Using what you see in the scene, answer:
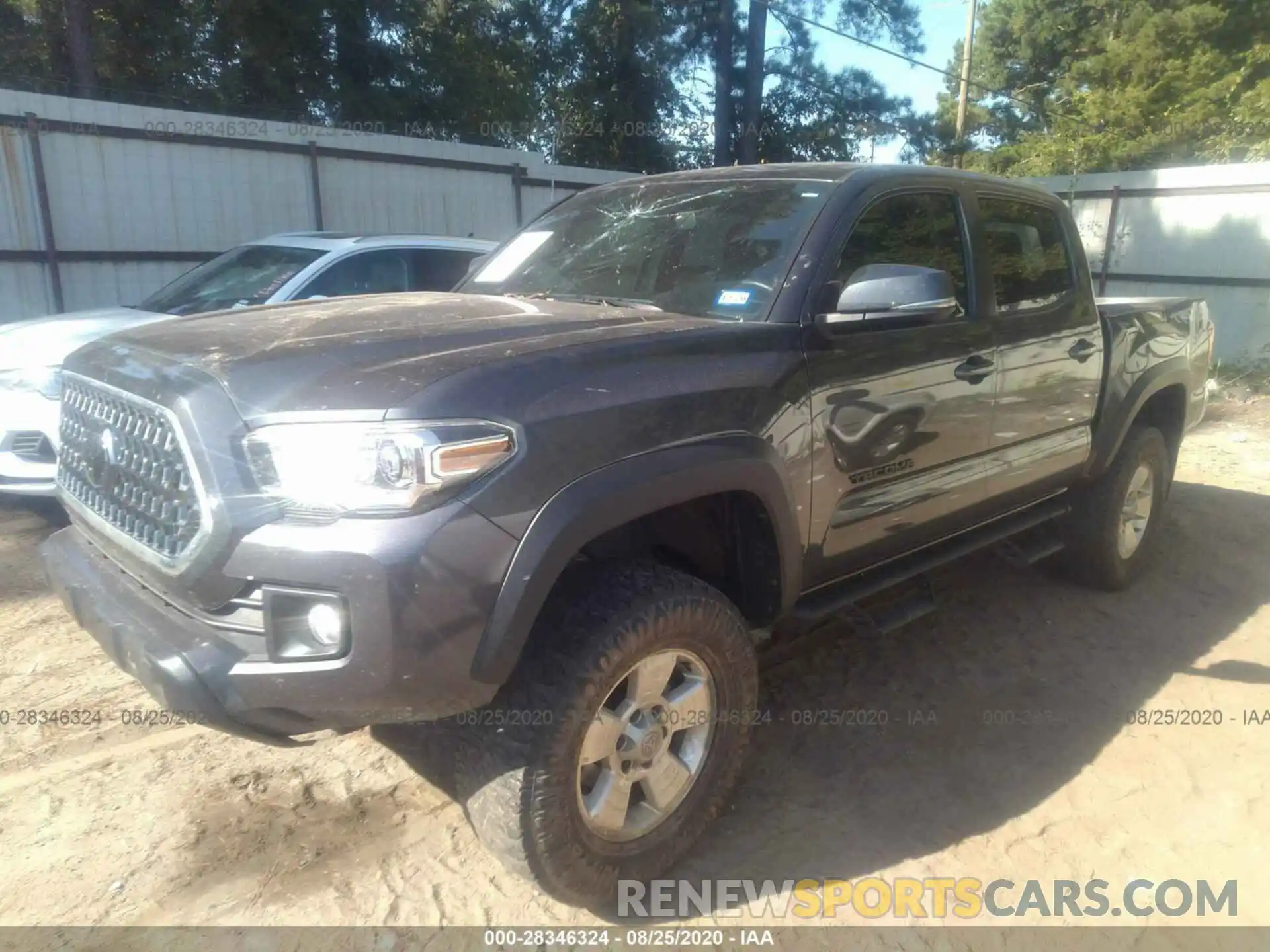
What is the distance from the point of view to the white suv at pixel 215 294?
4840mm

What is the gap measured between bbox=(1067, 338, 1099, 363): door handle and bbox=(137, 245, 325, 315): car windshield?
4466mm

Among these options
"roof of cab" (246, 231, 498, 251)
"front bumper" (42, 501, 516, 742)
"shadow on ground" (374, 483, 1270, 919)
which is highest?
"roof of cab" (246, 231, 498, 251)

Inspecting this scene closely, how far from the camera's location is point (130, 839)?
2.79m

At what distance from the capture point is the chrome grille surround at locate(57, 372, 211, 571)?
7.27 ft

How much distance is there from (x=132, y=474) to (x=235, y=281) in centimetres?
429

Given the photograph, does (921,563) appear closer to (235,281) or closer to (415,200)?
(235,281)

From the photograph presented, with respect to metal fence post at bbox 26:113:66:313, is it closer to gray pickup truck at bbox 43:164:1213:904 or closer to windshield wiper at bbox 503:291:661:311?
gray pickup truck at bbox 43:164:1213:904

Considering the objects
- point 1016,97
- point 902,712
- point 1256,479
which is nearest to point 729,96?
point 1016,97

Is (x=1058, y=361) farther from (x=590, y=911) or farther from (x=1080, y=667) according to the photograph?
(x=590, y=911)

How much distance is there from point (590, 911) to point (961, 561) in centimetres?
341

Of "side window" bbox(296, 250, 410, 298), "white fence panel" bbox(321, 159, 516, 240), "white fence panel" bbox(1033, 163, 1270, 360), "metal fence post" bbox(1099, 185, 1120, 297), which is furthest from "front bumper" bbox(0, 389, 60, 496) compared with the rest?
"metal fence post" bbox(1099, 185, 1120, 297)

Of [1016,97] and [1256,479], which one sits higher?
[1016,97]

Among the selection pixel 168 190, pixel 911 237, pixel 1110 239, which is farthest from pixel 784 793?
pixel 1110 239

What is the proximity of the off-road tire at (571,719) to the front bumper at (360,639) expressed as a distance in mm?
206
